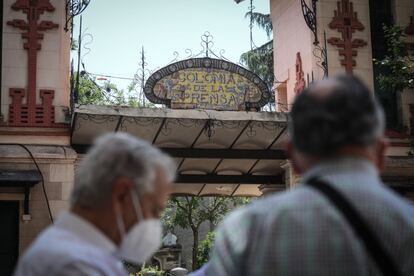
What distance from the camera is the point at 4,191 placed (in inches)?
451

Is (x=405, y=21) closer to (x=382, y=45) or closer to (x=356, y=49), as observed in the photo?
(x=382, y=45)

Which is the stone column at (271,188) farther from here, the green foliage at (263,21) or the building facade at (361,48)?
the green foliage at (263,21)

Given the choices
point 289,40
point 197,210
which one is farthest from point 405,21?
point 197,210

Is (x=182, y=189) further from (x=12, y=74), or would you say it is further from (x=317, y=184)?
(x=317, y=184)

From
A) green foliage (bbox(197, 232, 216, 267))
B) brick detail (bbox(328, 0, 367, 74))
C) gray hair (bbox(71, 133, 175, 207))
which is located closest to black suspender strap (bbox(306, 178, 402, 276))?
gray hair (bbox(71, 133, 175, 207))

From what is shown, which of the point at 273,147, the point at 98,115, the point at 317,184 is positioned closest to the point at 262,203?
the point at 317,184

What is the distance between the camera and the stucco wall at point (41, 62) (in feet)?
39.2

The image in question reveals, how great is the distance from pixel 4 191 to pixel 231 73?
4.55 meters

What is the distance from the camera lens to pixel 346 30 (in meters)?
13.7

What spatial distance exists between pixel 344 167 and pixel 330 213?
178 mm

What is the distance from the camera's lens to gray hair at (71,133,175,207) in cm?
246

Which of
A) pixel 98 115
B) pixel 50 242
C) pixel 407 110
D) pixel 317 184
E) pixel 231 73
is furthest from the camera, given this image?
pixel 407 110

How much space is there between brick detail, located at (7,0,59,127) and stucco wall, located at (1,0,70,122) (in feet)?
0.23

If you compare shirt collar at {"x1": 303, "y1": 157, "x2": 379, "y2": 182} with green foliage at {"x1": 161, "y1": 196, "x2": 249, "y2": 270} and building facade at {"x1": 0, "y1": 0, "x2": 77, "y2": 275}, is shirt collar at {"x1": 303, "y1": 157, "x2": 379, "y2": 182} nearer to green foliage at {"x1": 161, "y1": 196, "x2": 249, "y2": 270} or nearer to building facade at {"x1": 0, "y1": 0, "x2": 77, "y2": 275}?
building facade at {"x1": 0, "y1": 0, "x2": 77, "y2": 275}
